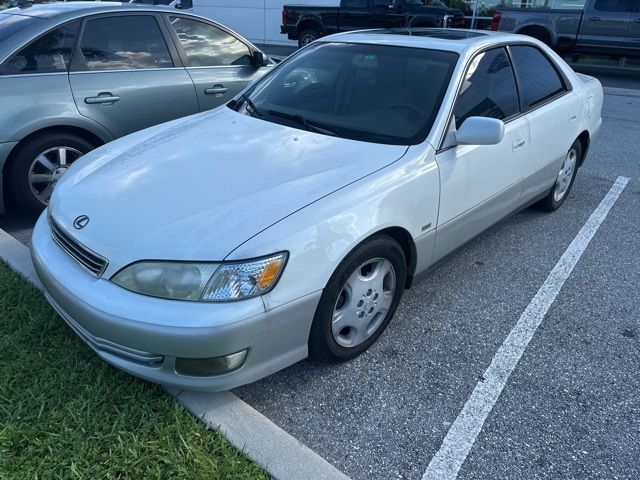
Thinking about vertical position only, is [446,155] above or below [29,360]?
above

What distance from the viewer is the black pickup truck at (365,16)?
1334cm

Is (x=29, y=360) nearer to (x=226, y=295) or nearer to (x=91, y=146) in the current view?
(x=226, y=295)

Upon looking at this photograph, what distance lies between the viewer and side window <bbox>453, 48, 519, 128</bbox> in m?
3.05

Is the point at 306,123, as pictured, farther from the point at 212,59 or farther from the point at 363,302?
the point at 212,59

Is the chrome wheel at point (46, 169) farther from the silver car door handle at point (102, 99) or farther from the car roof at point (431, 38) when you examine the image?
the car roof at point (431, 38)

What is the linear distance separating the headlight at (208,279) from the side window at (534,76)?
2.49 meters

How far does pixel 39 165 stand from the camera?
3.99m

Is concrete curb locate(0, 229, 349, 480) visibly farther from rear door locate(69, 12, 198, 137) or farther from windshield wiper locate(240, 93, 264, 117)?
rear door locate(69, 12, 198, 137)

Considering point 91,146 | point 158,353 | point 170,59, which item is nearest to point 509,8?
point 170,59

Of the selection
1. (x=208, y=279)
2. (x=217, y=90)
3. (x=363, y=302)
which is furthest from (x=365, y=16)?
(x=208, y=279)

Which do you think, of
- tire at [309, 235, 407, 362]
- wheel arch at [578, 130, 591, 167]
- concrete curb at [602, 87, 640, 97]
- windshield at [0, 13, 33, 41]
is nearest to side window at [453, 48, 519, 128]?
tire at [309, 235, 407, 362]

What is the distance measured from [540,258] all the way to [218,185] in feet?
8.26

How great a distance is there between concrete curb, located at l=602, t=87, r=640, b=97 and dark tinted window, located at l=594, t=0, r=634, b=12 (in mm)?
2069

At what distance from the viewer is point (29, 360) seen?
2504 millimetres
